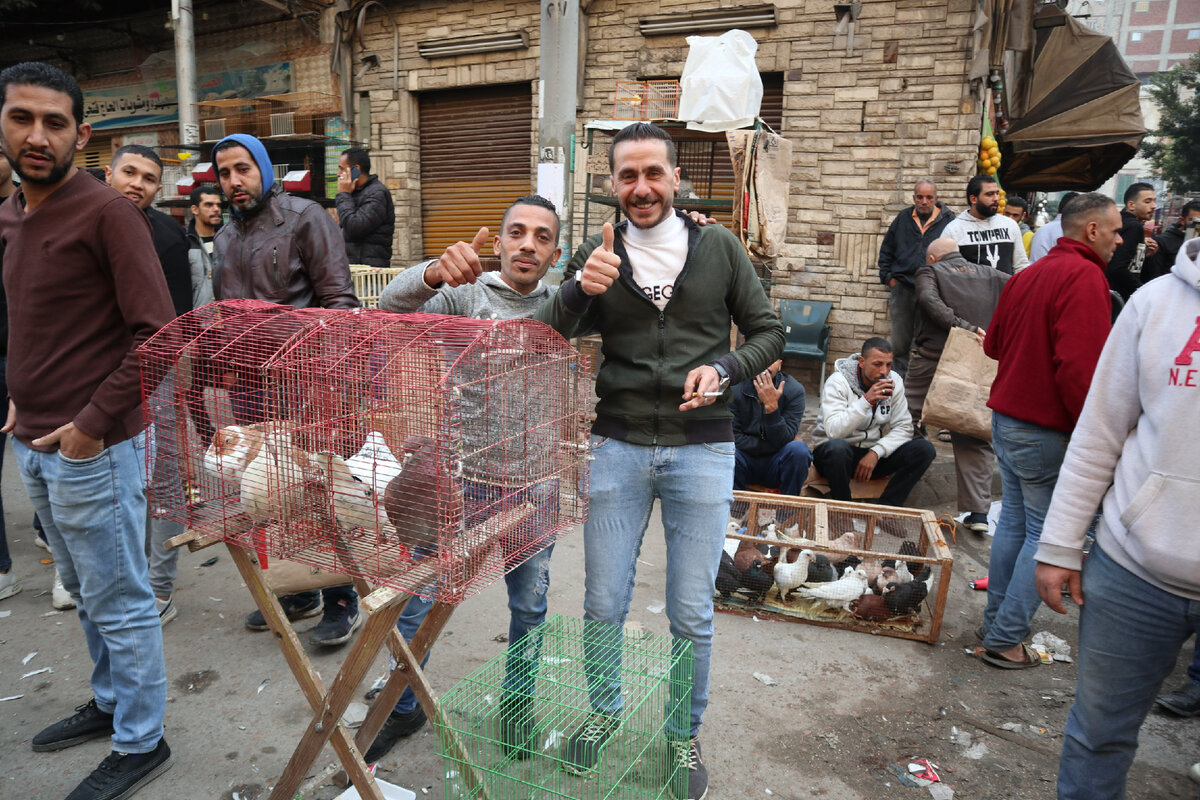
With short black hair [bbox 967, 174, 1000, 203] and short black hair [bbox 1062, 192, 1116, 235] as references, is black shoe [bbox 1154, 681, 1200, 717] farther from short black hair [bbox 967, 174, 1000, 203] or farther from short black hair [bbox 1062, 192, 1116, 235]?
short black hair [bbox 967, 174, 1000, 203]

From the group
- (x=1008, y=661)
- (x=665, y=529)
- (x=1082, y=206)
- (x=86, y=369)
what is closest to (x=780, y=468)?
(x=1008, y=661)

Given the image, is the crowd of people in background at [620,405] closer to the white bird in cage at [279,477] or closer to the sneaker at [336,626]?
the sneaker at [336,626]

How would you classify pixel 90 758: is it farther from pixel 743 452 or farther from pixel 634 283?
pixel 743 452

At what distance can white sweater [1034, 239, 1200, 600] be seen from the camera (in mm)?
1727

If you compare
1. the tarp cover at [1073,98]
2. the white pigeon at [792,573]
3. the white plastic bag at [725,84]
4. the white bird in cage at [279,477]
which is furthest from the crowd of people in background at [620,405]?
the tarp cover at [1073,98]

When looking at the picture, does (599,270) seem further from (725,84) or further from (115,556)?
(725,84)

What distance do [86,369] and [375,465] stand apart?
1.21 meters

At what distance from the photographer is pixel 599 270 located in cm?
204

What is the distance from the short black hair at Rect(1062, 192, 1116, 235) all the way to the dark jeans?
72.3 inches

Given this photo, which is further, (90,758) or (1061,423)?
(1061,423)

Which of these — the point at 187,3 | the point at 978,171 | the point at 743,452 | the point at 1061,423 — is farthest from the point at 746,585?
the point at 187,3

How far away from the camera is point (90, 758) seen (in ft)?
8.64

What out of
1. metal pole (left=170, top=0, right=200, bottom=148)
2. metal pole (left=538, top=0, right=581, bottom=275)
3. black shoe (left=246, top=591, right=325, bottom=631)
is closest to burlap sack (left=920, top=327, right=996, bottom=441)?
metal pole (left=538, top=0, right=581, bottom=275)

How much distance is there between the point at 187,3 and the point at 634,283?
1196 centimetres
